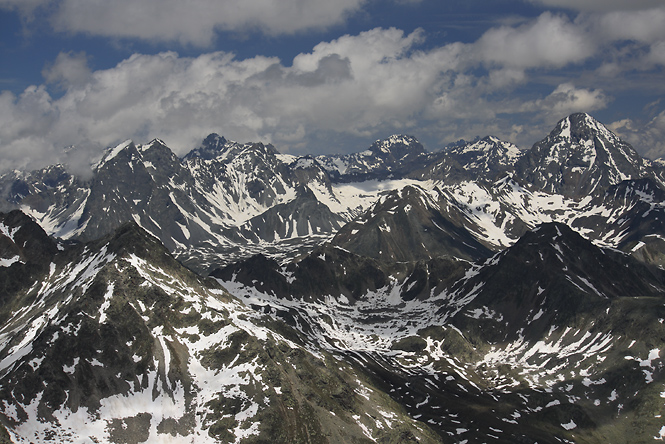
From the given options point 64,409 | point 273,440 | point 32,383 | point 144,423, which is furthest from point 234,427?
point 32,383

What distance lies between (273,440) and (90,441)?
62665 millimetres

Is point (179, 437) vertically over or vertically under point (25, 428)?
under

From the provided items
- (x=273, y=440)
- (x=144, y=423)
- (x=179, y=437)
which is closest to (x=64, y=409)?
(x=144, y=423)

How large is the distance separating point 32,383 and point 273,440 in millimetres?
89714

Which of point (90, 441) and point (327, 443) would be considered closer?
point (90, 441)

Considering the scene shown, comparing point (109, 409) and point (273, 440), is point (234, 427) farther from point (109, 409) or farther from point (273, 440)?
point (109, 409)

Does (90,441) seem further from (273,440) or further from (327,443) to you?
(327,443)

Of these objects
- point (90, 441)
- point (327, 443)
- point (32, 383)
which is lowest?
point (327, 443)

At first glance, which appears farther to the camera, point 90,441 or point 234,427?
point 234,427

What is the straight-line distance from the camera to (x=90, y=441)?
597ft

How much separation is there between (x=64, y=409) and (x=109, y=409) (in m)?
15.0

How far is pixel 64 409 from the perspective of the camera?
190875 mm

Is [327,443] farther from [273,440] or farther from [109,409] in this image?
[109,409]

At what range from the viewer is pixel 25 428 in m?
178
